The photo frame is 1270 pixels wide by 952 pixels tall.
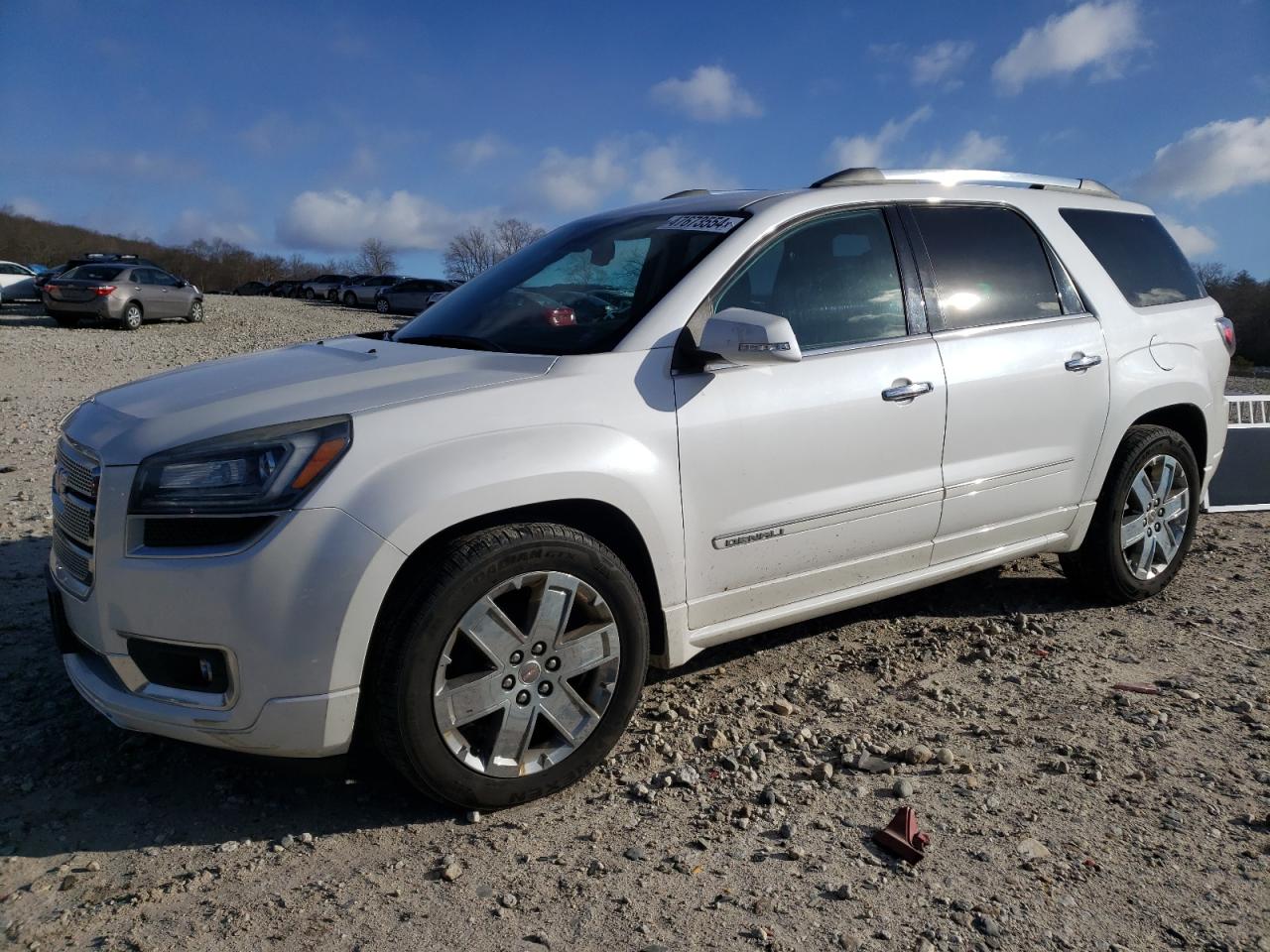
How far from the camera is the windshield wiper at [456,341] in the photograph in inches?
132

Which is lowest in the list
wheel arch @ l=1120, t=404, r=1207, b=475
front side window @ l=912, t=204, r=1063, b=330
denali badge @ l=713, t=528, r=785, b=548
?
denali badge @ l=713, t=528, r=785, b=548

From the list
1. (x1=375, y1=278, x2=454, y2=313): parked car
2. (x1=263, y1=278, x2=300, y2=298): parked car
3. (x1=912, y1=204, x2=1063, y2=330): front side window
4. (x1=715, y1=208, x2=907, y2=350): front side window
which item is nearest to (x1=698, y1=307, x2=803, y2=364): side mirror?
(x1=715, y1=208, x2=907, y2=350): front side window

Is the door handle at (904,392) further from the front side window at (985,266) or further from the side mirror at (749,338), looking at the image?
the side mirror at (749,338)

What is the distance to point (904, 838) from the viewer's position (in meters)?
2.63

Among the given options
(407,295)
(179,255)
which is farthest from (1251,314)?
(179,255)

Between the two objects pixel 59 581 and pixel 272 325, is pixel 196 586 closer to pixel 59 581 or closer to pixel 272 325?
pixel 59 581

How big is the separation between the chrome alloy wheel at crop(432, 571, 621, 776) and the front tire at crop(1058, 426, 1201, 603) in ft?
8.74

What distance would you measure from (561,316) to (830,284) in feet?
3.27

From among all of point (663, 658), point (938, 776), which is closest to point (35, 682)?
point (663, 658)

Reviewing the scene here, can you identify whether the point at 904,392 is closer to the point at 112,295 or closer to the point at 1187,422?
the point at 1187,422

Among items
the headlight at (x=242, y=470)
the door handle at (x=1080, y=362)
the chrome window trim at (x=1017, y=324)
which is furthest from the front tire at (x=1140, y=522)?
the headlight at (x=242, y=470)

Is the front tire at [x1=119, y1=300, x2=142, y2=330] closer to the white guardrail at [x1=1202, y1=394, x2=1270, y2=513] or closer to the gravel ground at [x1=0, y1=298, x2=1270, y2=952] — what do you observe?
the gravel ground at [x1=0, y1=298, x2=1270, y2=952]

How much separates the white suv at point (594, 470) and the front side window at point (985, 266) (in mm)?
15

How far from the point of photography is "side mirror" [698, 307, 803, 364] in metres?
2.89
